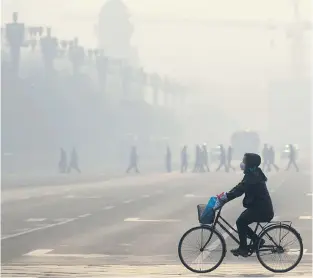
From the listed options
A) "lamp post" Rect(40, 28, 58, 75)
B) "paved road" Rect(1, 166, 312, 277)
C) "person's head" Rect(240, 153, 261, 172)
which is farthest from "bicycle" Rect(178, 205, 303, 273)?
"lamp post" Rect(40, 28, 58, 75)

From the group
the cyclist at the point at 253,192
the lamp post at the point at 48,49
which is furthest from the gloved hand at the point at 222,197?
the lamp post at the point at 48,49

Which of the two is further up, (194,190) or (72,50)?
(72,50)

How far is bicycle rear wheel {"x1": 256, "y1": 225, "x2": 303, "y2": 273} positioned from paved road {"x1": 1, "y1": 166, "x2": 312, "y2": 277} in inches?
71.3

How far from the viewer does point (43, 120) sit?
121312 mm

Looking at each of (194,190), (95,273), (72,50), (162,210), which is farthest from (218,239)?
(72,50)

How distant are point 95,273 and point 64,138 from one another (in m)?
109

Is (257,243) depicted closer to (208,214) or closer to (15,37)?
(208,214)

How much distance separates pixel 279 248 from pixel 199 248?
3.13 feet

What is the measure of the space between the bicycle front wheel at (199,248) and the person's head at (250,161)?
1035mm

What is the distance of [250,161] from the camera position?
36.7 feet

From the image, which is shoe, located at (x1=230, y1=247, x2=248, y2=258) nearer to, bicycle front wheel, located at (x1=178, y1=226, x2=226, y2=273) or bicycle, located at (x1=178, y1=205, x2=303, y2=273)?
bicycle, located at (x1=178, y1=205, x2=303, y2=273)

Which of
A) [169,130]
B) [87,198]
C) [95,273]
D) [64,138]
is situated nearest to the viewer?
[95,273]

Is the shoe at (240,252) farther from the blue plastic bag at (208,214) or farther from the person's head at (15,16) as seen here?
the person's head at (15,16)

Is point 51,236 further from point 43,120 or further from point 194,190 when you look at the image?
point 43,120
